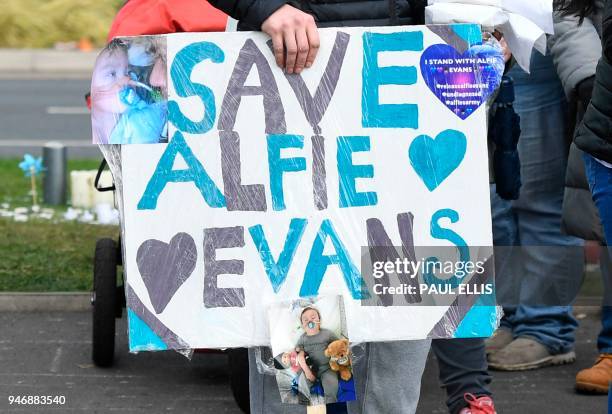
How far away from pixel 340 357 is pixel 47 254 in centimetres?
400

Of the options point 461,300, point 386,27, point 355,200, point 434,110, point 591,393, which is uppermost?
point 386,27

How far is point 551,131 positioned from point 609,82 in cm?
206

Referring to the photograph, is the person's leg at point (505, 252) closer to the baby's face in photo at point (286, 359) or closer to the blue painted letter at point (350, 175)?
the blue painted letter at point (350, 175)

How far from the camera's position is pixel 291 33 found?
3.01 m

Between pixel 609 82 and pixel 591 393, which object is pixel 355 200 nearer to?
pixel 609 82

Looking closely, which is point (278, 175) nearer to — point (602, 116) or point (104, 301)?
point (602, 116)

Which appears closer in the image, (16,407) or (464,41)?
(464,41)

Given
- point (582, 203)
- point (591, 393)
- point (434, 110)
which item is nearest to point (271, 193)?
point (434, 110)

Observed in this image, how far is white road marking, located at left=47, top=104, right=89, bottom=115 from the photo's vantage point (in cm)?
1597

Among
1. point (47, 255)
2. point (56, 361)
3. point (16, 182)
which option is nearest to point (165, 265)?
point (56, 361)

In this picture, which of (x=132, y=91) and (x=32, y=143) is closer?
(x=132, y=91)

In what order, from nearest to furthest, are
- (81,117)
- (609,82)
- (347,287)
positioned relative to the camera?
(347,287) < (609,82) < (81,117)

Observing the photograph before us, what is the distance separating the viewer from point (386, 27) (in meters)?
3.17

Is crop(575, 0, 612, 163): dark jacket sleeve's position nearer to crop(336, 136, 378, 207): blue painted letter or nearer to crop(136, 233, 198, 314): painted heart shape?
crop(336, 136, 378, 207): blue painted letter
